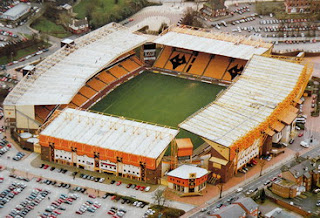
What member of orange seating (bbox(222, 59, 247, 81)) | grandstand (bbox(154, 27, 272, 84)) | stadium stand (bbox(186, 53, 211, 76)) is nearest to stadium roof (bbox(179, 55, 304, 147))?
orange seating (bbox(222, 59, 247, 81))

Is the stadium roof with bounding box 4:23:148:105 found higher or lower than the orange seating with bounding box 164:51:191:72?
higher

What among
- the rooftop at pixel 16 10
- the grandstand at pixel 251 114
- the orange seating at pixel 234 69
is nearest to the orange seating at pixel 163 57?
the orange seating at pixel 234 69

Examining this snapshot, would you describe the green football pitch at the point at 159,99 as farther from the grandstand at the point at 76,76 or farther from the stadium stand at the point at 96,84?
the grandstand at the point at 76,76

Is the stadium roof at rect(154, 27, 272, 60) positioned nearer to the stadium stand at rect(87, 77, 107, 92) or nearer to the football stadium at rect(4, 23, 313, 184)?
the football stadium at rect(4, 23, 313, 184)

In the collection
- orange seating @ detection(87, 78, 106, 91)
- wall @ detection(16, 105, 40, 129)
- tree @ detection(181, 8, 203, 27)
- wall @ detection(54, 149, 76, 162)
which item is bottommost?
wall @ detection(54, 149, 76, 162)

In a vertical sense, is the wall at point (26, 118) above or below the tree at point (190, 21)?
below

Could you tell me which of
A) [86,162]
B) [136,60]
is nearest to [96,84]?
[136,60]
